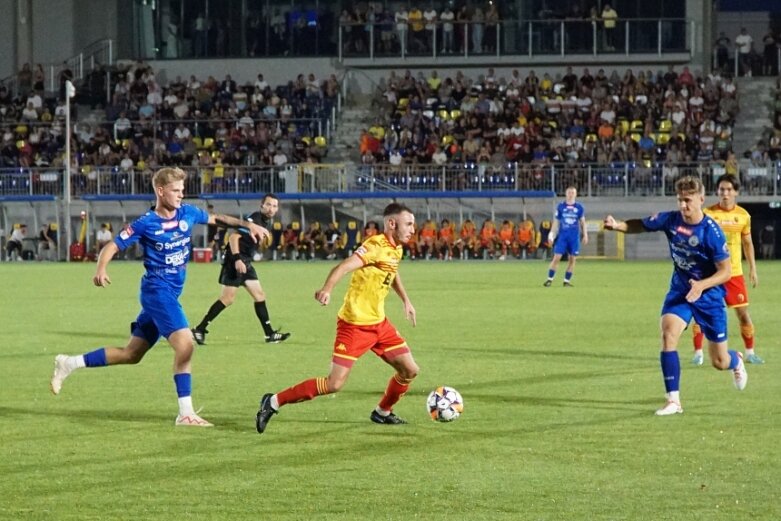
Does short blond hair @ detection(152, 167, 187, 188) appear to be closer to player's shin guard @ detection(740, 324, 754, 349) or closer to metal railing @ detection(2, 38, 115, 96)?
player's shin guard @ detection(740, 324, 754, 349)

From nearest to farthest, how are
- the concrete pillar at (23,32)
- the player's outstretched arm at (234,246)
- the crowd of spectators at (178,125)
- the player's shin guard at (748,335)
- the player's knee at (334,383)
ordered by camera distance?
the player's knee at (334,383)
the player's shin guard at (748,335)
the player's outstretched arm at (234,246)
the crowd of spectators at (178,125)
the concrete pillar at (23,32)

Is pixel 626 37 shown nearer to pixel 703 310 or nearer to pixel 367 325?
pixel 703 310

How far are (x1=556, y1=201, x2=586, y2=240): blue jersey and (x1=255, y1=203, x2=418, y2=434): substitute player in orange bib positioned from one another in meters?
19.3

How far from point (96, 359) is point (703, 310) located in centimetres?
471

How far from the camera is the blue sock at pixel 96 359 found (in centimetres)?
1043

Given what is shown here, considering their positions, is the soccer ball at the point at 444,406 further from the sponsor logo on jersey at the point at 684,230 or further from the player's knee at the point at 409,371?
the sponsor logo on jersey at the point at 684,230

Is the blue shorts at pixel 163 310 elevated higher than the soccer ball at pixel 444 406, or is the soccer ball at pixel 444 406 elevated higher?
the blue shorts at pixel 163 310

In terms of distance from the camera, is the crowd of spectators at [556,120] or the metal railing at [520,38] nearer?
the crowd of spectators at [556,120]

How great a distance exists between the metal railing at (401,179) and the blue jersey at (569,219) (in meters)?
14.4

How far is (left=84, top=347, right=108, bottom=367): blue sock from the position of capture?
411 inches

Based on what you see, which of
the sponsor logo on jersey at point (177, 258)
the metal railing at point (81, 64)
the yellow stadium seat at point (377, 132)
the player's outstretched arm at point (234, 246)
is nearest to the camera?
the sponsor logo on jersey at point (177, 258)

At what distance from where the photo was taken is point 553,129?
153 ft

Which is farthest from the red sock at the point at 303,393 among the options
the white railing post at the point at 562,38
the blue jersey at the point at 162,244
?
the white railing post at the point at 562,38

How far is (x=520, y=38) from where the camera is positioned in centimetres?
5272
